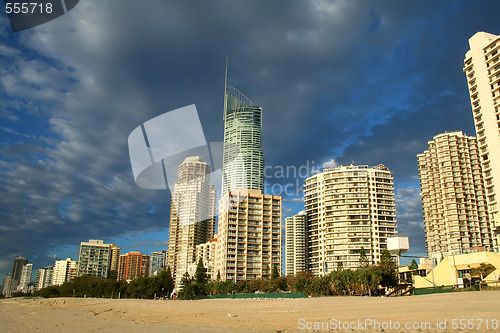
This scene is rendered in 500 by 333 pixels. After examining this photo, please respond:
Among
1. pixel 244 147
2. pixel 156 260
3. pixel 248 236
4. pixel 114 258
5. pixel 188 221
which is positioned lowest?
pixel 156 260

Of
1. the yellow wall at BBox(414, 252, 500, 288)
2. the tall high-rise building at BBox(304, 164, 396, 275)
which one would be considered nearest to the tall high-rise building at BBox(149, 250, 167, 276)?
the tall high-rise building at BBox(304, 164, 396, 275)

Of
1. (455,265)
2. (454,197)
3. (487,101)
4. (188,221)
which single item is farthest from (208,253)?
(487,101)

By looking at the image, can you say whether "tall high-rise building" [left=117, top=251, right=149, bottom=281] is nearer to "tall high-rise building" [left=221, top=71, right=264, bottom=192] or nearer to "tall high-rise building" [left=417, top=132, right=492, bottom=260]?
"tall high-rise building" [left=221, top=71, right=264, bottom=192]

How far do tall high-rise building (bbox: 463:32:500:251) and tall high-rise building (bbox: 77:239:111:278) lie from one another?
16618 centimetres

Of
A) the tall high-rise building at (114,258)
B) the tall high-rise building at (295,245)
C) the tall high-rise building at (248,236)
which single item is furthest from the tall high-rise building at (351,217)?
the tall high-rise building at (114,258)

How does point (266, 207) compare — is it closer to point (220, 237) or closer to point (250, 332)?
point (220, 237)

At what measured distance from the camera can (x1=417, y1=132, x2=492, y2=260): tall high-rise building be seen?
94562 millimetres

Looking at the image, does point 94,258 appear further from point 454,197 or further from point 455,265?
point 455,265

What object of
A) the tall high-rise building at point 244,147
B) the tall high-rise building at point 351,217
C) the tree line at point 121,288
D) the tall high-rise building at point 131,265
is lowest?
the tree line at point 121,288

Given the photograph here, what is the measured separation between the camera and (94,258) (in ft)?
575

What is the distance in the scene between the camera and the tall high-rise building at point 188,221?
140 m

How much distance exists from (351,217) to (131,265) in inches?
5498

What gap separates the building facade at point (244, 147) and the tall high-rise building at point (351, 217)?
87434mm

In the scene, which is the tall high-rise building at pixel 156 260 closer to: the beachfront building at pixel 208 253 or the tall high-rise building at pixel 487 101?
the beachfront building at pixel 208 253
